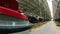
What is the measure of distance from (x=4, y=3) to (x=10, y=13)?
0.61 ft

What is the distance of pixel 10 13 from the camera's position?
7.16 feet

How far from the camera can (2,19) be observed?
80.7 inches

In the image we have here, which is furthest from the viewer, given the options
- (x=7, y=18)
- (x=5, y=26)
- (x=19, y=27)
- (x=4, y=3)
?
(x=4, y=3)

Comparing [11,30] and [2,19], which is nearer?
[11,30]

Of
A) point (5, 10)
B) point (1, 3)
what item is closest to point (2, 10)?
point (5, 10)

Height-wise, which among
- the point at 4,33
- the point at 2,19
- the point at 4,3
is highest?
the point at 4,3

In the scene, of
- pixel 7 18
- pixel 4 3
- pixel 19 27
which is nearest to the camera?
pixel 19 27

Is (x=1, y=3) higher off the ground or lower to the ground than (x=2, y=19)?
higher

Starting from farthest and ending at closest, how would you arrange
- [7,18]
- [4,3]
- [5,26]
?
1. [4,3]
2. [7,18]
3. [5,26]

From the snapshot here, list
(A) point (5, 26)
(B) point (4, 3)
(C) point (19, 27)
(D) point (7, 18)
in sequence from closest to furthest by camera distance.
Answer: (A) point (5, 26)
(C) point (19, 27)
(D) point (7, 18)
(B) point (4, 3)

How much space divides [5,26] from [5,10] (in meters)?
0.28

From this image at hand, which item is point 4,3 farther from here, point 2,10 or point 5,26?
point 5,26

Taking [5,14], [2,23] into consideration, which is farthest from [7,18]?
[2,23]

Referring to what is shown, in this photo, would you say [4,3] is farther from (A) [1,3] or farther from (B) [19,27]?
(B) [19,27]
